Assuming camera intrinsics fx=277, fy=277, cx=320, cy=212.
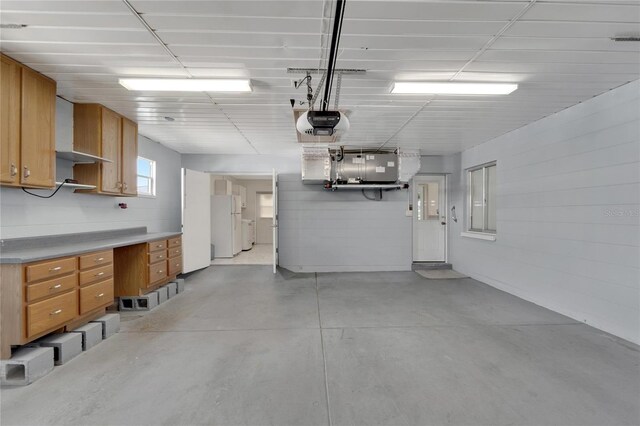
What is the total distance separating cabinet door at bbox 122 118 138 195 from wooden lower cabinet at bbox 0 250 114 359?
125cm

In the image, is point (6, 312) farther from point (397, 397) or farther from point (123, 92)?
point (397, 397)

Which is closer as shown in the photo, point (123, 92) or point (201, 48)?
point (201, 48)

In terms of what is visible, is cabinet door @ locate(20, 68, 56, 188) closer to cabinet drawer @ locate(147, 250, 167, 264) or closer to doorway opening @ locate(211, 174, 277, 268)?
cabinet drawer @ locate(147, 250, 167, 264)

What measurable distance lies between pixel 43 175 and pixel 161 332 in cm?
189

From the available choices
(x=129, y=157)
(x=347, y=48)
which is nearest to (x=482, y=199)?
(x=347, y=48)

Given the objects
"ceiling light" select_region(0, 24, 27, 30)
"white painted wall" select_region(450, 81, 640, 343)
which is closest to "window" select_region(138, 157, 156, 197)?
"ceiling light" select_region(0, 24, 27, 30)

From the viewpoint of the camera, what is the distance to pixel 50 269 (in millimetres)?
2334

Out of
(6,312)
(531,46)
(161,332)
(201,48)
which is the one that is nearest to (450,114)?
(531,46)

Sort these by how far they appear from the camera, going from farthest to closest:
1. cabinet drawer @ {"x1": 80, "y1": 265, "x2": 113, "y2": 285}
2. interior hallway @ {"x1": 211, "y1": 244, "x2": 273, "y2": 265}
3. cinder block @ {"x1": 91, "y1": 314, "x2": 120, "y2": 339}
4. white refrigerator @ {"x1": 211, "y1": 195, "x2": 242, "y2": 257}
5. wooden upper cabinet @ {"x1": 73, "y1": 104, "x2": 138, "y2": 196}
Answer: white refrigerator @ {"x1": 211, "y1": 195, "x2": 242, "y2": 257}
interior hallway @ {"x1": 211, "y1": 244, "x2": 273, "y2": 265}
wooden upper cabinet @ {"x1": 73, "y1": 104, "x2": 138, "y2": 196}
cinder block @ {"x1": 91, "y1": 314, "x2": 120, "y2": 339}
cabinet drawer @ {"x1": 80, "y1": 265, "x2": 113, "y2": 285}

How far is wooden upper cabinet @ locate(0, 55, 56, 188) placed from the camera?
2.28 meters

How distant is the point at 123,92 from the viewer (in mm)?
2998

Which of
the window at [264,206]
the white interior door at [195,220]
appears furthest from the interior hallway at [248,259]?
the window at [264,206]

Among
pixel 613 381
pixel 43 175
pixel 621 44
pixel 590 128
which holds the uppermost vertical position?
pixel 621 44

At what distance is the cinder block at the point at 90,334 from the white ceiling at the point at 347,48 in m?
2.40
